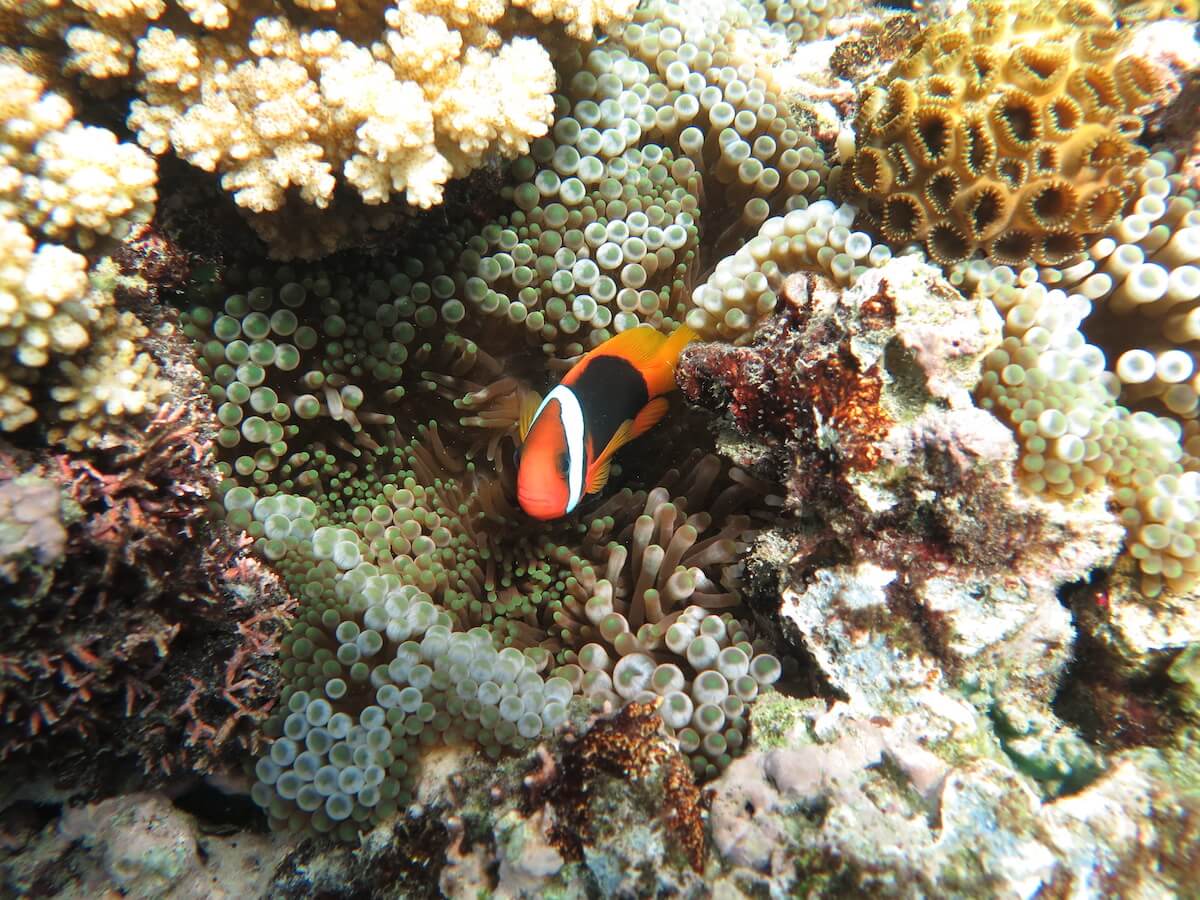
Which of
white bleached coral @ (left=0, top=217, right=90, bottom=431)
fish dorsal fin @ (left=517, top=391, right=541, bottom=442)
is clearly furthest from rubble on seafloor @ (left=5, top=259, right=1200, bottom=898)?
white bleached coral @ (left=0, top=217, right=90, bottom=431)

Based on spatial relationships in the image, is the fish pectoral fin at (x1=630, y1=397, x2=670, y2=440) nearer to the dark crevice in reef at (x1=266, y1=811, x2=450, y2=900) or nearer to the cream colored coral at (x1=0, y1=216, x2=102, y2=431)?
the dark crevice in reef at (x1=266, y1=811, x2=450, y2=900)

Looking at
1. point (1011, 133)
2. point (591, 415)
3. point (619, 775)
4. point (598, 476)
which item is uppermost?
point (1011, 133)

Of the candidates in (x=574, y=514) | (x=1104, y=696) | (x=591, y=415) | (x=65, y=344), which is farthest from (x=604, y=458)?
(x=1104, y=696)

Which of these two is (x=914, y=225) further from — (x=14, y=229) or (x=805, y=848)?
(x=14, y=229)

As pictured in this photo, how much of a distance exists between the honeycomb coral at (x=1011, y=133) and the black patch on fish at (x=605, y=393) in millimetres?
932

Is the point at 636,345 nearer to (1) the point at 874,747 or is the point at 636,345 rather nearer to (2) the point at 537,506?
(2) the point at 537,506

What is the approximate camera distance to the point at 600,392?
220 cm

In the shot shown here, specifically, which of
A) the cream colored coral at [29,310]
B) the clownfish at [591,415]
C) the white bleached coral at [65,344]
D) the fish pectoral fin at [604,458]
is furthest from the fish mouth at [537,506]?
the cream colored coral at [29,310]

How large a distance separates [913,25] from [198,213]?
2.78 metres

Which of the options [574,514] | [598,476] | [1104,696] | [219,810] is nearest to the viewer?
[1104,696]

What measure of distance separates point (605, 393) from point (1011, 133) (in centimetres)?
137

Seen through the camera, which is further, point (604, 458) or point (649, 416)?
point (649, 416)

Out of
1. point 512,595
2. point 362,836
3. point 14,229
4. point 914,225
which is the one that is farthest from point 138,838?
point 914,225

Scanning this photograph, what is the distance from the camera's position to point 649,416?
239 cm
